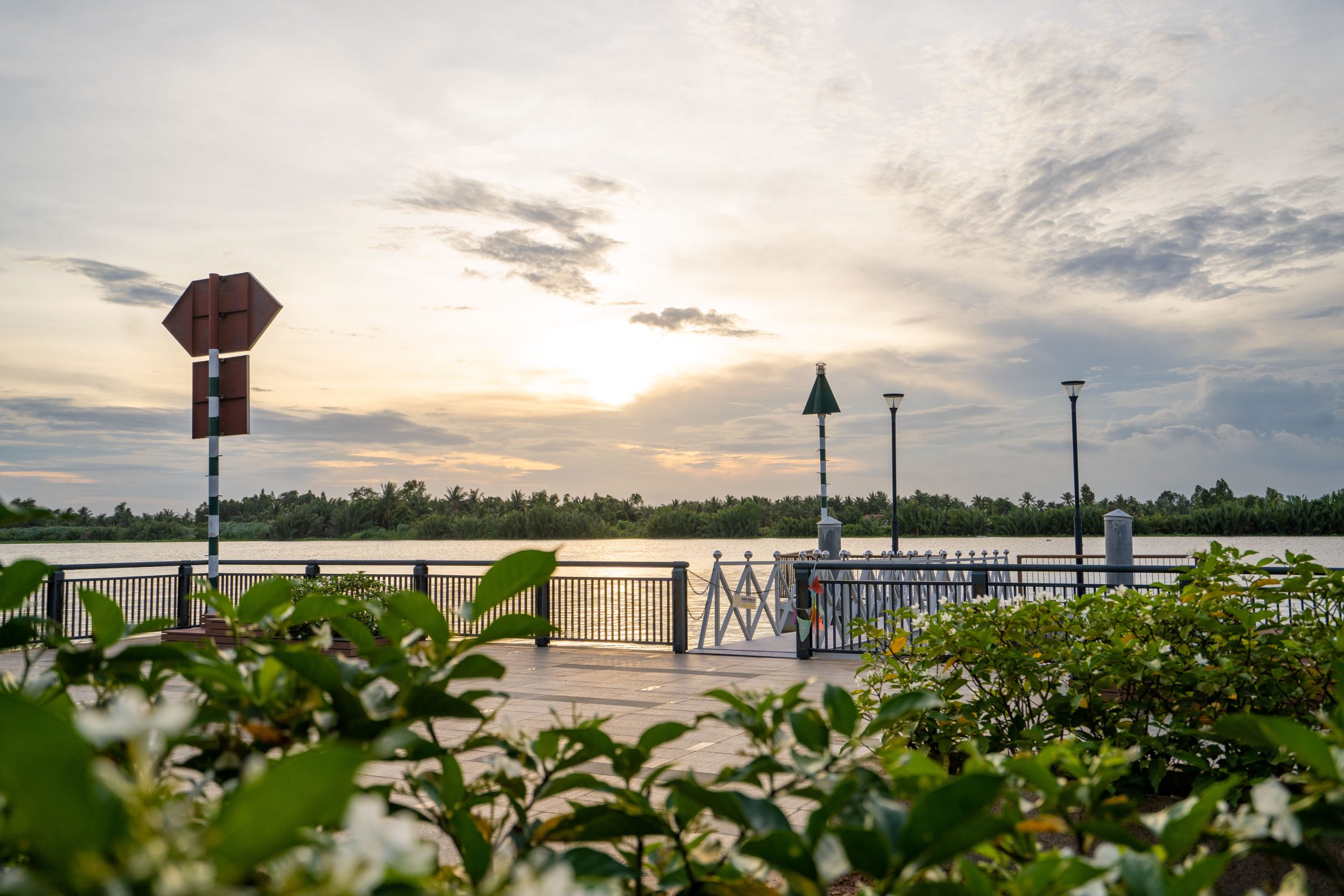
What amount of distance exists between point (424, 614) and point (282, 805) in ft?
2.30

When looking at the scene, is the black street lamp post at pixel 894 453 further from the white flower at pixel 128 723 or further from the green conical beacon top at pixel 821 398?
the white flower at pixel 128 723

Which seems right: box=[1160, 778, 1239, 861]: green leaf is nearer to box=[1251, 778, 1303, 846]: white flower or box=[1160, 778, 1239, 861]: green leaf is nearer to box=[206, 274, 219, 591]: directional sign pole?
box=[1251, 778, 1303, 846]: white flower

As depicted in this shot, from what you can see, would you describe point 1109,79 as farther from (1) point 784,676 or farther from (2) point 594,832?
(2) point 594,832

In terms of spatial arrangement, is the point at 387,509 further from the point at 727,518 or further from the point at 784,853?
the point at 784,853

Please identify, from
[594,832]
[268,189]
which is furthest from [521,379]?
[594,832]

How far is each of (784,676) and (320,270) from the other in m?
7.43

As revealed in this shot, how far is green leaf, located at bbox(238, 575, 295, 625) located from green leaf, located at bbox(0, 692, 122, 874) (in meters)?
0.83

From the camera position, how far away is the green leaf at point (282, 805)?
0.60 m

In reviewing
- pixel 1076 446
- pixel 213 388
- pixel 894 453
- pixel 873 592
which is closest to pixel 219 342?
pixel 213 388

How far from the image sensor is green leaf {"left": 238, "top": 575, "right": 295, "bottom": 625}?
1.47 meters

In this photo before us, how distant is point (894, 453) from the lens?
19.6m

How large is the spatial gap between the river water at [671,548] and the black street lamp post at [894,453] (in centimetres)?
44

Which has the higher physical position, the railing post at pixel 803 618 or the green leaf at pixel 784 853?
the green leaf at pixel 784 853

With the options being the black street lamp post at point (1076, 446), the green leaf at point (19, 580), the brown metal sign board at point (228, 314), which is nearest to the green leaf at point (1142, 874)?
the green leaf at point (19, 580)
